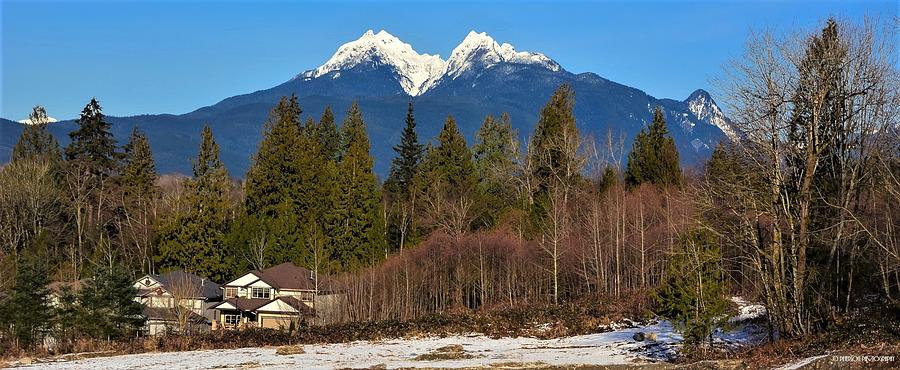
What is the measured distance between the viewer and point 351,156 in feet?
232

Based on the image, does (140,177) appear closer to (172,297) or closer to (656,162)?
(172,297)

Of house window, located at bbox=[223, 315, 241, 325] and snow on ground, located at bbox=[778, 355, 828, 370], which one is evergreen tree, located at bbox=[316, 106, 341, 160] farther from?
snow on ground, located at bbox=[778, 355, 828, 370]

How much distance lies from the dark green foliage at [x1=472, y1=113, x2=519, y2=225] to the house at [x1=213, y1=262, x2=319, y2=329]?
16049 mm

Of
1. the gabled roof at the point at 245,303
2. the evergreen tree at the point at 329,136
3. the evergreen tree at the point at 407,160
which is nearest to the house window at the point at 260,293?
the gabled roof at the point at 245,303

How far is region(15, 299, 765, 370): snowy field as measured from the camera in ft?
102

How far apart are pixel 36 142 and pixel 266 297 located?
38.4 meters

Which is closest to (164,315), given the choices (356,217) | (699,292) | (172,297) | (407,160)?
(172,297)

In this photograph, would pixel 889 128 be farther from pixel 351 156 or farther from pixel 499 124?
pixel 499 124

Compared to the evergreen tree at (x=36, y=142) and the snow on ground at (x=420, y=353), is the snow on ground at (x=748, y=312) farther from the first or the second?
the evergreen tree at (x=36, y=142)

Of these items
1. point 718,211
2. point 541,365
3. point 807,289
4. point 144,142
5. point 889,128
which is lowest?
point 541,365

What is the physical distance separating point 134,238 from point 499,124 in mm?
32338

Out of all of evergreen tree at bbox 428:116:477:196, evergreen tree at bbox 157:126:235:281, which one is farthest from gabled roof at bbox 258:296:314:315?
evergreen tree at bbox 428:116:477:196

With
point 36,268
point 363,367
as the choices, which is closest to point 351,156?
point 36,268

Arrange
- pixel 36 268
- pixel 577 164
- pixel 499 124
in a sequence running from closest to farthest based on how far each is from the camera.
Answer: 1. pixel 36 268
2. pixel 577 164
3. pixel 499 124
